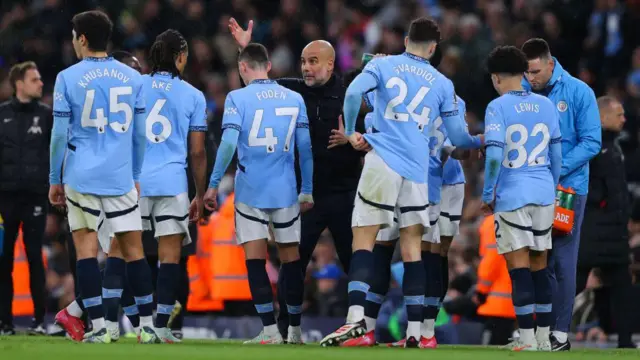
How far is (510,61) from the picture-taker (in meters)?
10.6

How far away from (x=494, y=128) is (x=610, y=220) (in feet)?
9.70

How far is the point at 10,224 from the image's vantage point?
13477 mm

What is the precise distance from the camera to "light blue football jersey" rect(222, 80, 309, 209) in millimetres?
10914

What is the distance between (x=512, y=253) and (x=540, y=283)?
0.39m

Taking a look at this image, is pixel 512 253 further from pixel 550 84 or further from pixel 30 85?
pixel 30 85

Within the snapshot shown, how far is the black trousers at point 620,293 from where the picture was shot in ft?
42.7

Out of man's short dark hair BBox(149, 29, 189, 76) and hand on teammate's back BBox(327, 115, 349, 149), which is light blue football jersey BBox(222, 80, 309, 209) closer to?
hand on teammate's back BBox(327, 115, 349, 149)

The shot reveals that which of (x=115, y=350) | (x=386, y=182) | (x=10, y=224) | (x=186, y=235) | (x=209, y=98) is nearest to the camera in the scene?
(x=115, y=350)

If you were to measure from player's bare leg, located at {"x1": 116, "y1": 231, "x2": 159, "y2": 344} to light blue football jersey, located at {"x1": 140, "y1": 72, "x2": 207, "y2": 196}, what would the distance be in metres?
0.60

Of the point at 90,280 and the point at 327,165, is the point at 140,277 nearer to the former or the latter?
the point at 90,280

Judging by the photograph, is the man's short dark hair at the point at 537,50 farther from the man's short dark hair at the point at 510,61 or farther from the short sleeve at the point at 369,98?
the short sleeve at the point at 369,98

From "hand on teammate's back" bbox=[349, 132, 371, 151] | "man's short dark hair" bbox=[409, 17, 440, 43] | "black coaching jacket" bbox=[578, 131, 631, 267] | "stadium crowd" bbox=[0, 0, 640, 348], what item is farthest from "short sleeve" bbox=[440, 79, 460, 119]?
"stadium crowd" bbox=[0, 0, 640, 348]

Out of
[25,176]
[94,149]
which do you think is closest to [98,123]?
[94,149]

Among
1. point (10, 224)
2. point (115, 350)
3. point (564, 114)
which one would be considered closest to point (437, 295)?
point (564, 114)
